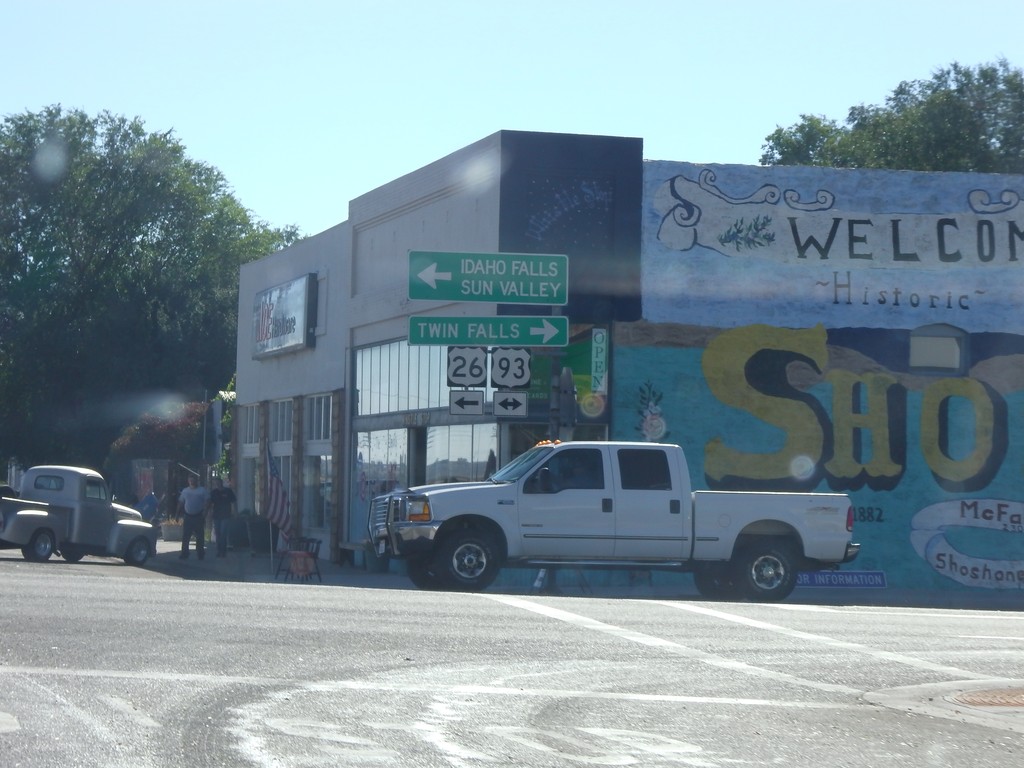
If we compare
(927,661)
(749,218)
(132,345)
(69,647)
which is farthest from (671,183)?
(132,345)

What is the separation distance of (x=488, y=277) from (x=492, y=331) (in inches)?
31.8

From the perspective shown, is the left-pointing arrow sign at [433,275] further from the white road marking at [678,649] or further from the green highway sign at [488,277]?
the white road marking at [678,649]

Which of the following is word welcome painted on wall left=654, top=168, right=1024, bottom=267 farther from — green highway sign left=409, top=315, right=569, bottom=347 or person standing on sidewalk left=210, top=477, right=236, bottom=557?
person standing on sidewalk left=210, top=477, right=236, bottom=557

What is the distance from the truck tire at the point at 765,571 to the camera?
1761cm

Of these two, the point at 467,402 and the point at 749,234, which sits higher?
the point at 749,234

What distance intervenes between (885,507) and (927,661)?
12.8 m

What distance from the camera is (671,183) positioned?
23.8m

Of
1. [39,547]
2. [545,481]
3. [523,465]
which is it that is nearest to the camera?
[545,481]

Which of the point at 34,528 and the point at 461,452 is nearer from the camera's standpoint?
the point at 461,452

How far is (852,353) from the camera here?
2398 centimetres

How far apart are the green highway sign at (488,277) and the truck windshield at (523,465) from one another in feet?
10.4

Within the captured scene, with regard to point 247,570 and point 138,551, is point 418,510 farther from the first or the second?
point 138,551

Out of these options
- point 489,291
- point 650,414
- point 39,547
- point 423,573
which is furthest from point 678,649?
point 39,547

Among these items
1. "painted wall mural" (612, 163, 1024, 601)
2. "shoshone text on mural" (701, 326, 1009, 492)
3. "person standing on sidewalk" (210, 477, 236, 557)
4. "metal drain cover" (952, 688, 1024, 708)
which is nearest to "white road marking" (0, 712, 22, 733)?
"metal drain cover" (952, 688, 1024, 708)
